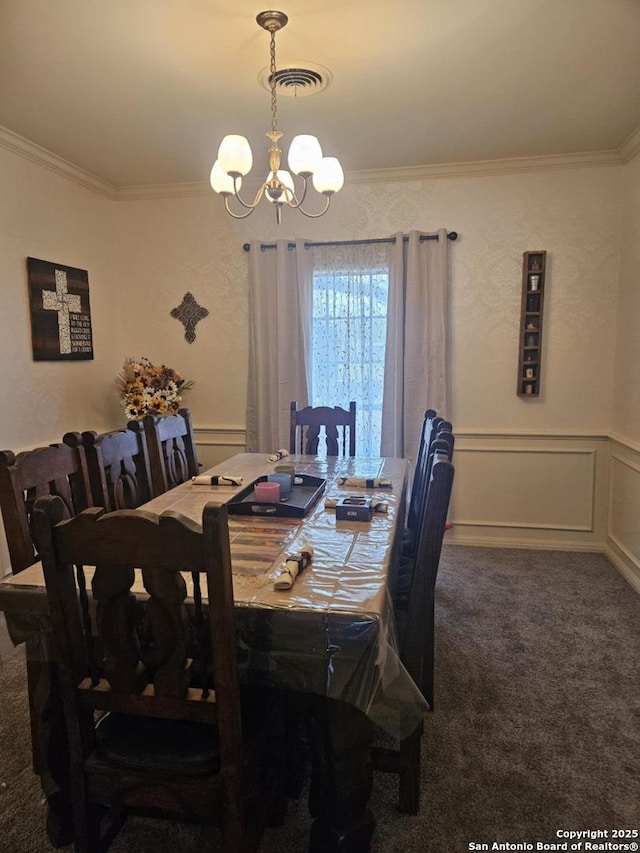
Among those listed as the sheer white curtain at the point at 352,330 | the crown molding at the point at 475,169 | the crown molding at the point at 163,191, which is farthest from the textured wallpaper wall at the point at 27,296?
the sheer white curtain at the point at 352,330

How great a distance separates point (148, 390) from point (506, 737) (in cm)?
282

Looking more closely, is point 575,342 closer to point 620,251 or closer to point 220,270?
point 620,251

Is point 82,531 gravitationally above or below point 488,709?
above

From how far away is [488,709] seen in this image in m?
2.05

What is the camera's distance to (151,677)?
1.24 m

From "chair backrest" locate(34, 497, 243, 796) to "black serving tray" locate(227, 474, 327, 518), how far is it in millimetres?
780

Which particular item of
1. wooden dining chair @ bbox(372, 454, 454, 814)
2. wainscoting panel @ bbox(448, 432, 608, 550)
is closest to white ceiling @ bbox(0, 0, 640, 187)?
wooden dining chair @ bbox(372, 454, 454, 814)

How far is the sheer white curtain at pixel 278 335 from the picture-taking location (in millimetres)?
3732

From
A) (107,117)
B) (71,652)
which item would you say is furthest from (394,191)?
(71,652)

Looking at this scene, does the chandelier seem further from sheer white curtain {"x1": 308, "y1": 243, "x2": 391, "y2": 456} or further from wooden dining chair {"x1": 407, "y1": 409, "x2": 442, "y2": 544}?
sheer white curtain {"x1": 308, "y1": 243, "x2": 391, "y2": 456}

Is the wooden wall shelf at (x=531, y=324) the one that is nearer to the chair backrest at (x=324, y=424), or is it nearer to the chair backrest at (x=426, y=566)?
the chair backrest at (x=324, y=424)

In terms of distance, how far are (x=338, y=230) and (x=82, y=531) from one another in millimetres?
3149

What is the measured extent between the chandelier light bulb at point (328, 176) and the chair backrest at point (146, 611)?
63.0 inches

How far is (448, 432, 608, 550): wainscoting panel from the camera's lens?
11.8 feet
